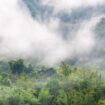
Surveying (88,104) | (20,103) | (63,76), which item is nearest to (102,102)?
(88,104)

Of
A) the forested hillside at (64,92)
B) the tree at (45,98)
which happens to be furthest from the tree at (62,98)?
the tree at (45,98)

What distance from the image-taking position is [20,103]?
12462 centimetres

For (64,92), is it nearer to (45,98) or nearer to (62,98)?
(62,98)

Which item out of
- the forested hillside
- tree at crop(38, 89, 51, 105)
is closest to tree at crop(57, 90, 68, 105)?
the forested hillside

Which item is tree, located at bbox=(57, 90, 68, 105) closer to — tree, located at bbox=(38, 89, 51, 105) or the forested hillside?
the forested hillside

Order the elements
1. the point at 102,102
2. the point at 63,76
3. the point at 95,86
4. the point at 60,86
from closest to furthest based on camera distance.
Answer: the point at 102,102 < the point at 95,86 < the point at 60,86 < the point at 63,76

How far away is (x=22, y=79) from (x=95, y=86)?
1623 inches

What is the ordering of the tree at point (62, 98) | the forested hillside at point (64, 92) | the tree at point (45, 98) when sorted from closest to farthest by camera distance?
the forested hillside at point (64, 92), the tree at point (62, 98), the tree at point (45, 98)

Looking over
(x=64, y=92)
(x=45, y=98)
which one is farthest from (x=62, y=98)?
(x=45, y=98)

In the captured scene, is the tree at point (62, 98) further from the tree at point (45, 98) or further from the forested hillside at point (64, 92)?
the tree at point (45, 98)

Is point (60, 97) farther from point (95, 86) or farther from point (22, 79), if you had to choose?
point (22, 79)

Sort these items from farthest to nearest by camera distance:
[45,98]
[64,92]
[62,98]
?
[45,98] < [64,92] < [62,98]

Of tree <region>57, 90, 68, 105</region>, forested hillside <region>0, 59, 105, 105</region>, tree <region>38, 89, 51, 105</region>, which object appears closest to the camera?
forested hillside <region>0, 59, 105, 105</region>

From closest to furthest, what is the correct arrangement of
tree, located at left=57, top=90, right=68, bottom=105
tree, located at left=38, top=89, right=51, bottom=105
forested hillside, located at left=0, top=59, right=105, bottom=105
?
forested hillside, located at left=0, top=59, right=105, bottom=105 → tree, located at left=57, top=90, right=68, bottom=105 → tree, located at left=38, top=89, right=51, bottom=105
